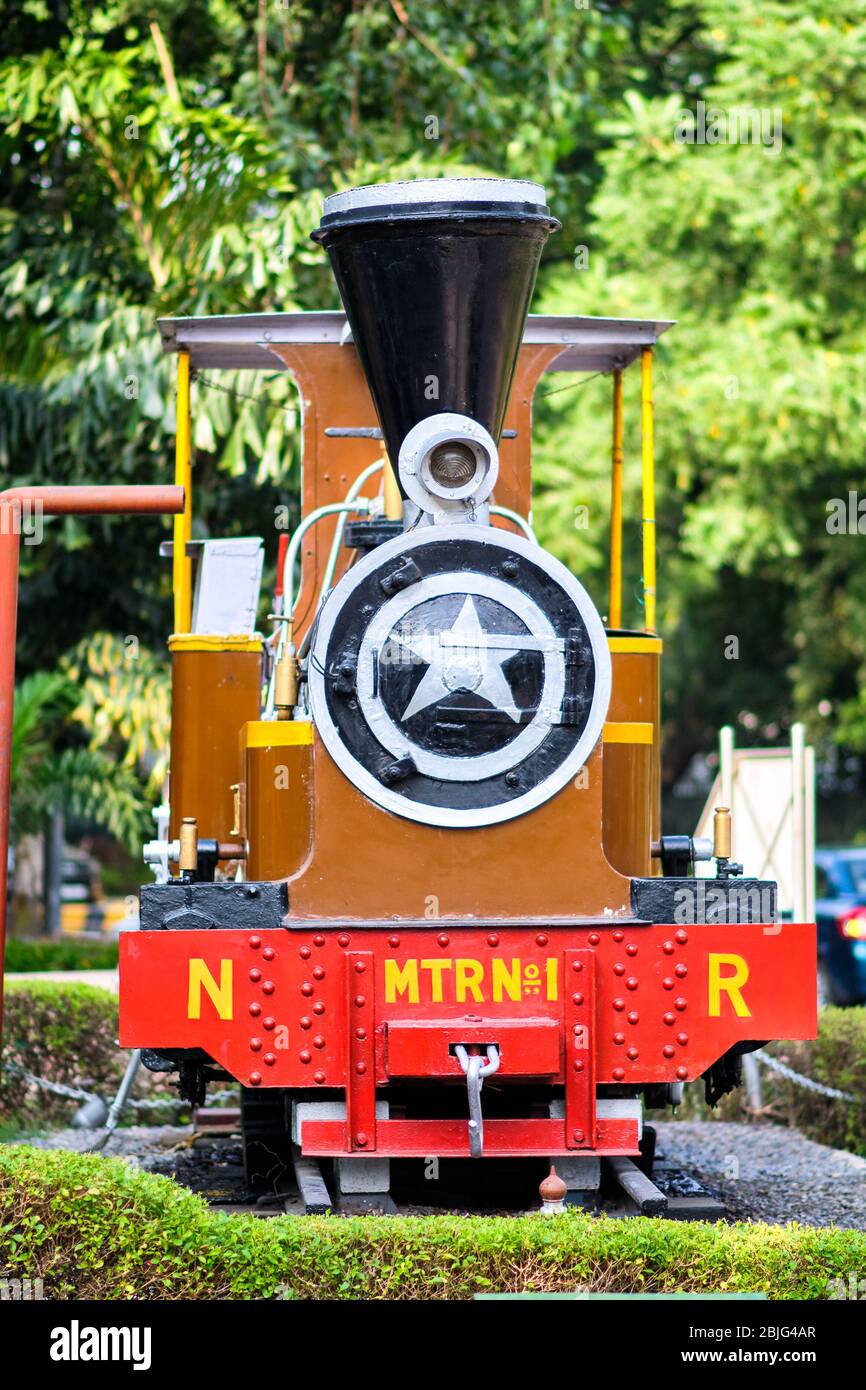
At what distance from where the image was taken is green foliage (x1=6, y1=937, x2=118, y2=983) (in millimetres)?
14648

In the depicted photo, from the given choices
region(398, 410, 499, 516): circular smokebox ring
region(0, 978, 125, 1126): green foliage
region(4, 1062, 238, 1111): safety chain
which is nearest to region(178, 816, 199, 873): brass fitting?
region(398, 410, 499, 516): circular smokebox ring

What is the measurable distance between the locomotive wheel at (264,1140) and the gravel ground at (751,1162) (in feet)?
1.76

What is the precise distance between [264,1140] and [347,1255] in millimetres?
2218

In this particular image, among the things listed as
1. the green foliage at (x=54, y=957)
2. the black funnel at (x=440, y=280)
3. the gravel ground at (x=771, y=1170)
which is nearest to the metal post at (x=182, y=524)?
the black funnel at (x=440, y=280)

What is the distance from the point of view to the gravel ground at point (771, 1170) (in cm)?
707

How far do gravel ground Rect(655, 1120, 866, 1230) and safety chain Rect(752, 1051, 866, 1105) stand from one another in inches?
9.5

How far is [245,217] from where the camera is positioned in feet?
43.0

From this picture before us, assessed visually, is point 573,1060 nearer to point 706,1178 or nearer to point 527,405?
point 706,1178

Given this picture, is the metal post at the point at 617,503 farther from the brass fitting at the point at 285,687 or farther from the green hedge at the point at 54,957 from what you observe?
the green hedge at the point at 54,957

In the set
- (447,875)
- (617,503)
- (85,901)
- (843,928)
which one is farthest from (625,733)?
(85,901)

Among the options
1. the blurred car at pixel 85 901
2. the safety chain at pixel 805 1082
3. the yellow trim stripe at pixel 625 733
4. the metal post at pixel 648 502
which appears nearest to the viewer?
the yellow trim stripe at pixel 625 733

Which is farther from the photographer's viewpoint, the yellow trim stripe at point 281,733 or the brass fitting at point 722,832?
the brass fitting at point 722,832

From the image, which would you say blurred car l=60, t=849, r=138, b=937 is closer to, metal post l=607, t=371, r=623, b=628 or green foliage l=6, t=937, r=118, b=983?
green foliage l=6, t=937, r=118, b=983

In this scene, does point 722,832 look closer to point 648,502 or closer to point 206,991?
point 648,502
